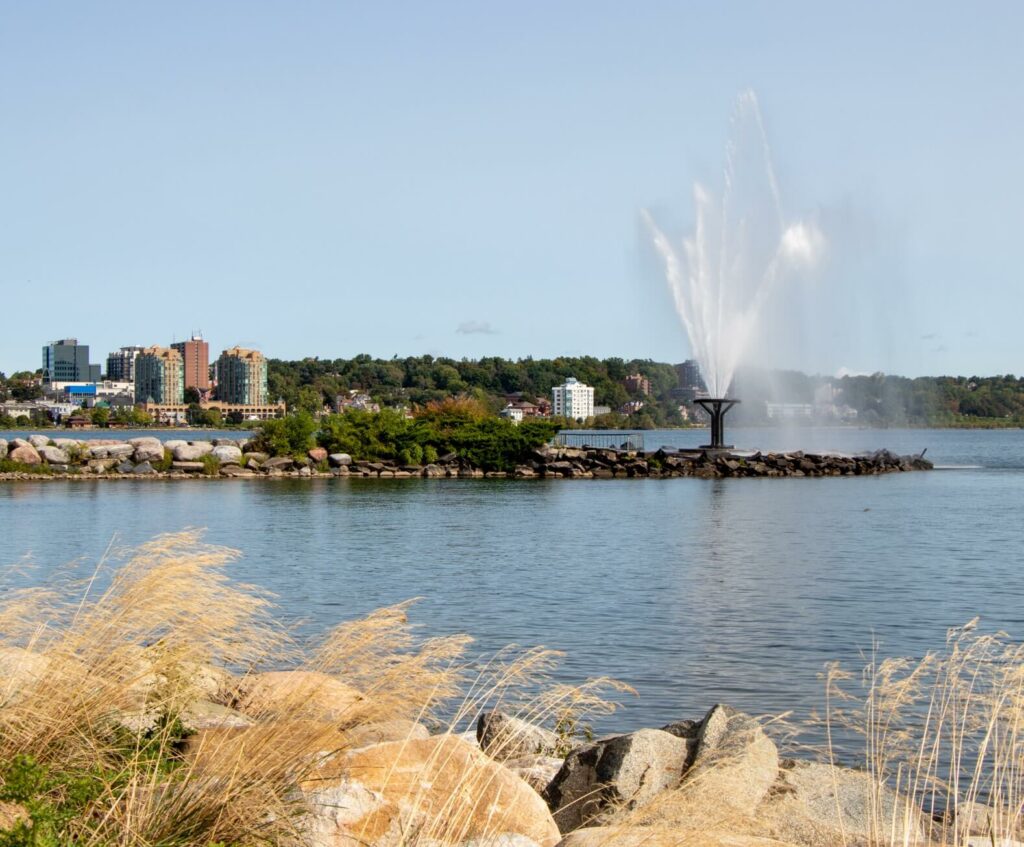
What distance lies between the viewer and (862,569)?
22750 millimetres

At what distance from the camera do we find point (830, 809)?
738 centimetres

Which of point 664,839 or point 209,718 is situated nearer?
point 664,839

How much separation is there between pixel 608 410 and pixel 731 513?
16052 cm

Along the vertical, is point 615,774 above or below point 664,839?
below

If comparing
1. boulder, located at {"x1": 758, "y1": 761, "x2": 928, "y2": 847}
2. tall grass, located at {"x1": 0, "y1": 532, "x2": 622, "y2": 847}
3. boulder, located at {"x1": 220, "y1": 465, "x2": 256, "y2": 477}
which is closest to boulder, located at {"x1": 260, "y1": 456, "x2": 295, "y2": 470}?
boulder, located at {"x1": 220, "y1": 465, "x2": 256, "y2": 477}

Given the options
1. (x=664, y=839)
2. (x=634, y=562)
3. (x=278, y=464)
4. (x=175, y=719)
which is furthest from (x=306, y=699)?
(x=278, y=464)

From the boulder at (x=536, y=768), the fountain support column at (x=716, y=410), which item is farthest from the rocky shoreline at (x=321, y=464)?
the boulder at (x=536, y=768)

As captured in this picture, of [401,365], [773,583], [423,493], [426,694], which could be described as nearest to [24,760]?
[426,694]

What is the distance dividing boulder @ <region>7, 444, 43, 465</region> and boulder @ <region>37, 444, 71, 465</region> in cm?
32

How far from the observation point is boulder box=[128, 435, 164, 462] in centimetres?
5119

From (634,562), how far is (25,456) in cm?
3402

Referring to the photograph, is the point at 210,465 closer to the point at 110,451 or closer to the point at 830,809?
the point at 110,451

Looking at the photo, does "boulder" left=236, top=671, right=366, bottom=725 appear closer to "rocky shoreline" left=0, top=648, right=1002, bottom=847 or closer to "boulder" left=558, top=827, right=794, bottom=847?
"rocky shoreline" left=0, top=648, right=1002, bottom=847

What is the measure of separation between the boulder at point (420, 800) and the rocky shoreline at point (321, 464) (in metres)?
44.8
